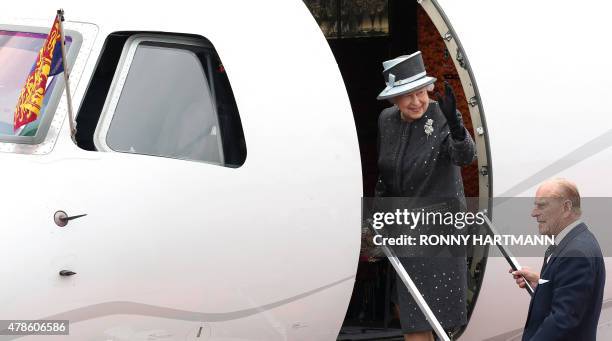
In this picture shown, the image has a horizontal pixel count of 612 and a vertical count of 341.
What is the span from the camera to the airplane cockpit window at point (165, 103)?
6.14 m

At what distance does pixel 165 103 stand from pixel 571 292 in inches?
93.8

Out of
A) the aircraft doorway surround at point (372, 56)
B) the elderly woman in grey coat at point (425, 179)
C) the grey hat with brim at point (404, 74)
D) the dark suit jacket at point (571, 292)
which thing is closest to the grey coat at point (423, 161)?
the elderly woman in grey coat at point (425, 179)

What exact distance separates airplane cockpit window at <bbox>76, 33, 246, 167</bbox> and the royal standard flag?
25cm

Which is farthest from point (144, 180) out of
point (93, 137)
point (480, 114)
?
point (480, 114)

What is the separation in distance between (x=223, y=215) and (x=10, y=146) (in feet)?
3.84

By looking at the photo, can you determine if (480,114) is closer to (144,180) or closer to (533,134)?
(533,134)

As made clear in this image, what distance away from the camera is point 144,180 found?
5980 mm

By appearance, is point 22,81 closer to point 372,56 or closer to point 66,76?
point 66,76

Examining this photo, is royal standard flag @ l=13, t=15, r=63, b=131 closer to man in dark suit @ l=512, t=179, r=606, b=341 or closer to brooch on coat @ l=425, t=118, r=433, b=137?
brooch on coat @ l=425, t=118, r=433, b=137

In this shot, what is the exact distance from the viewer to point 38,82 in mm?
6000

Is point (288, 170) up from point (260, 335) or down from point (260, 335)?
up

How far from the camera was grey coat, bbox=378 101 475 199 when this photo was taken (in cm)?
711
